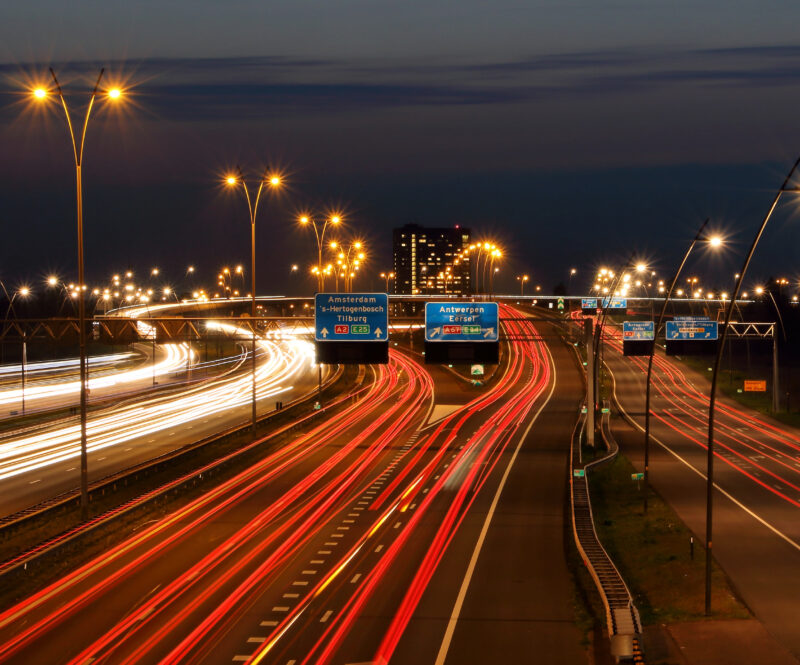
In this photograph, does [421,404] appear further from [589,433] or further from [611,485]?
[611,485]

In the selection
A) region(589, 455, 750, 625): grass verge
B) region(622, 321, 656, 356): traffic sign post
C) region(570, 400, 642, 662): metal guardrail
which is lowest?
region(589, 455, 750, 625): grass verge

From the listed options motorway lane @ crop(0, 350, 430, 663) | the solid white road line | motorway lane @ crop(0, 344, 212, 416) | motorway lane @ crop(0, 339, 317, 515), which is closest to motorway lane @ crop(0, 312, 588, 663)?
motorway lane @ crop(0, 350, 430, 663)

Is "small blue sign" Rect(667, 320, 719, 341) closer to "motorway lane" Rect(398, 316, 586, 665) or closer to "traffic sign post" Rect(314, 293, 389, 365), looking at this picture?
"motorway lane" Rect(398, 316, 586, 665)

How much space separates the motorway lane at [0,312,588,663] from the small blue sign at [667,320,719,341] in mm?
15499

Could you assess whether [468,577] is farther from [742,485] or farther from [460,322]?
[742,485]

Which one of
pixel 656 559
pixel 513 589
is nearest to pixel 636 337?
pixel 656 559

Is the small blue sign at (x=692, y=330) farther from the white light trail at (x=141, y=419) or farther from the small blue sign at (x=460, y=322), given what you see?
the white light trail at (x=141, y=419)

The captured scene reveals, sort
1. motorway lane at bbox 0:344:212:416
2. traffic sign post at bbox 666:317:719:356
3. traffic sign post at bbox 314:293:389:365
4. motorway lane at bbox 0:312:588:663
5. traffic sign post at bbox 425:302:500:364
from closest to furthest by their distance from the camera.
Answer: motorway lane at bbox 0:312:588:663
traffic sign post at bbox 314:293:389:365
traffic sign post at bbox 425:302:500:364
traffic sign post at bbox 666:317:719:356
motorway lane at bbox 0:344:212:416

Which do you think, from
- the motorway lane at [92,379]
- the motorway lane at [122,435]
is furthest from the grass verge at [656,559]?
the motorway lane at [92,379]

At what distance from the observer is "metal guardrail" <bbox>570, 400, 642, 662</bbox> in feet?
58.1

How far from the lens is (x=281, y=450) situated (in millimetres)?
48656

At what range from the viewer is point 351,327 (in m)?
40.2

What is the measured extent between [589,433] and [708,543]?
29.8 meters

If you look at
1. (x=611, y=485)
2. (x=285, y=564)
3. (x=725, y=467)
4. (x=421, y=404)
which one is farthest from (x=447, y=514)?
(x=421, y=404)
